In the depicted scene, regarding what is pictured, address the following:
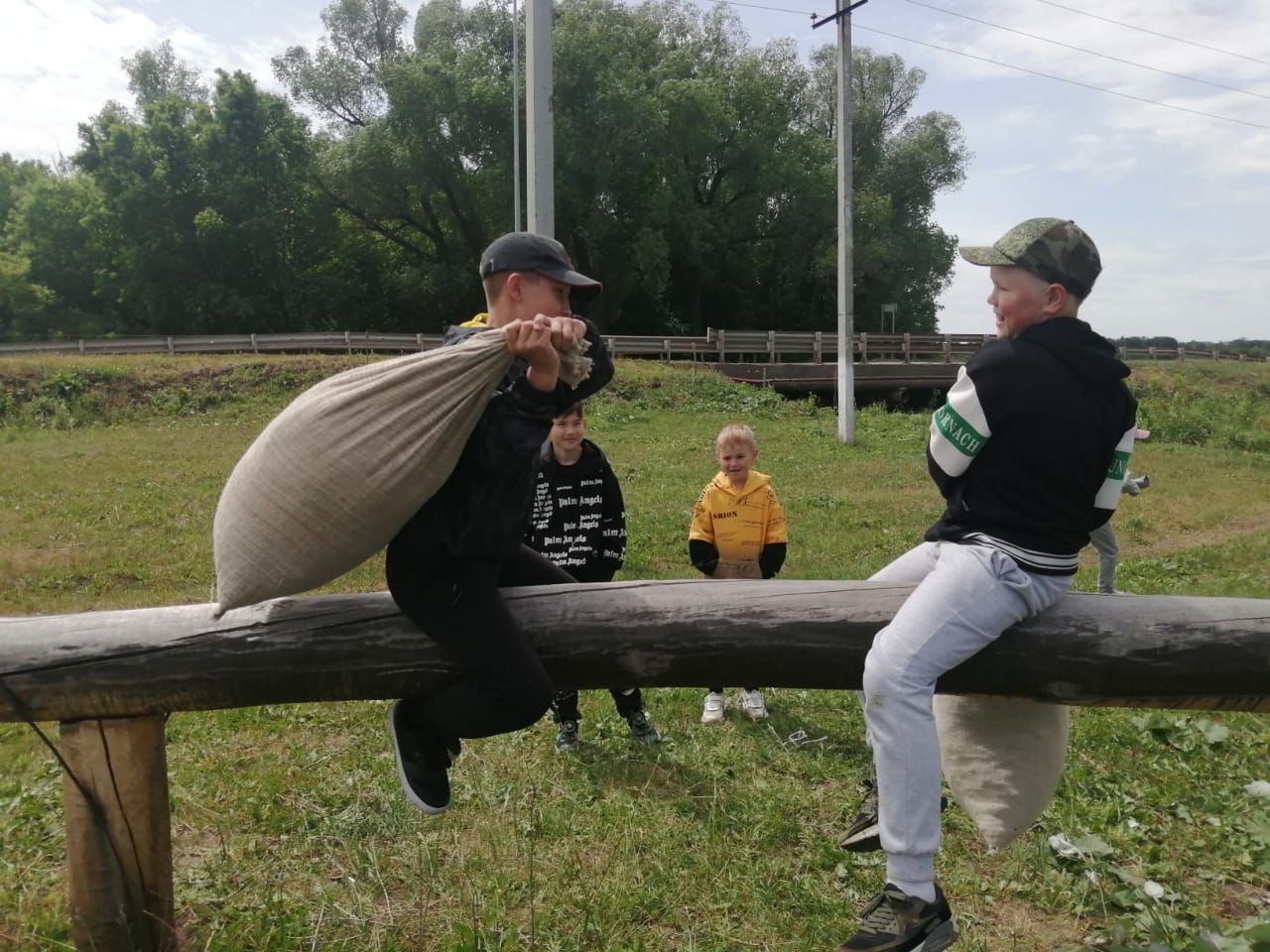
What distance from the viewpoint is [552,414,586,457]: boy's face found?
4777mm

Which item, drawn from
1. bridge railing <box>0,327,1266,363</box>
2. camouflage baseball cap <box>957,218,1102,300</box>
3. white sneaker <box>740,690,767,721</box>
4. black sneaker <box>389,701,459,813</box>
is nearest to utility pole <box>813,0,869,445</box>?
bridge railing <box>0,327,1266,363</box>

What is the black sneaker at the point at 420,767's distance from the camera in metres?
2.66

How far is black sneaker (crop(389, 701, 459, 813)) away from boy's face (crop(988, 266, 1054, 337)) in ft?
6.22

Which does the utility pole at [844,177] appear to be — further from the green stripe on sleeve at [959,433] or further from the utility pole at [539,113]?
the green stripe on sleeve at [959,433]

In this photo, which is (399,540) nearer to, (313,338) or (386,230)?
(313,338)

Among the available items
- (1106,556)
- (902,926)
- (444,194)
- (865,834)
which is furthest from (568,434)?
(444,194)

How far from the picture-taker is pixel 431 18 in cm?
3891

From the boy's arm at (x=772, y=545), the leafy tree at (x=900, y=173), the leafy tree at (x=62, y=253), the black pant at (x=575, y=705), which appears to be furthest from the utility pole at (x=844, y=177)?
the leafy tree at (x=62, y=253)

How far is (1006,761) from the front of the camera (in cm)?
275

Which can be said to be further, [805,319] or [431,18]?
[805,319]

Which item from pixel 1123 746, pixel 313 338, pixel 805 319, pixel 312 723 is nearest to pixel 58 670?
pixel 312 723

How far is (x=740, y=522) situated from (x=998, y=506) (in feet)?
9.66

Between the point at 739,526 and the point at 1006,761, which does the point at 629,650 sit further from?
the point at 739,526

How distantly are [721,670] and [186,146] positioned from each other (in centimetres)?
4110
